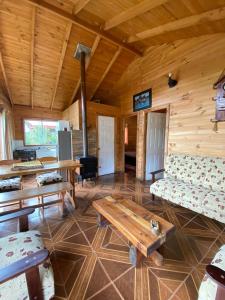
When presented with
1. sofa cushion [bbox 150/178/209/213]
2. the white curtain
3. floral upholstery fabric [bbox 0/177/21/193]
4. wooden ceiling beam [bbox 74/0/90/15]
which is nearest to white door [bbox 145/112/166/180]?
sofa cushion [bbox 150/178/209/213]

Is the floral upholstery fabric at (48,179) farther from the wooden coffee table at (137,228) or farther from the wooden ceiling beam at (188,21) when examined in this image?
the wooden ceiling beam at (188,21)

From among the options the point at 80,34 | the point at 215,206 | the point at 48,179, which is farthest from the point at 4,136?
the point at 215,206

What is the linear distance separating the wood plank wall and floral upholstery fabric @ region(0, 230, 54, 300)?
2.89 m

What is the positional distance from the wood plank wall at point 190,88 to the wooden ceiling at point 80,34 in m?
0.22

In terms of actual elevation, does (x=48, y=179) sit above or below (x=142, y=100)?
below

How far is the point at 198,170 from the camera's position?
2.63 m

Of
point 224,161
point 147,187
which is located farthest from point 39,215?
point 224,161

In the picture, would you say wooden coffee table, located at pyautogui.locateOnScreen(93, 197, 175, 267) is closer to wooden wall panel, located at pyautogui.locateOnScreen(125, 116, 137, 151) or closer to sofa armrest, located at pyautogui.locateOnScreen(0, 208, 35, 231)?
sofa armrest, located at pyautogui.locateOnScreen(0, 208, 35, 231)

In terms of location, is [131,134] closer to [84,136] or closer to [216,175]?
[84,136]

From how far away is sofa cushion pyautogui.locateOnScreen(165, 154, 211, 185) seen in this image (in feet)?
8.48

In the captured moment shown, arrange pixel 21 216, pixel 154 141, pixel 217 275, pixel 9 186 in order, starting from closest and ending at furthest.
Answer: pixel 217 275 → pixel 21 216 → pixel 9 186 → pixel 154 141

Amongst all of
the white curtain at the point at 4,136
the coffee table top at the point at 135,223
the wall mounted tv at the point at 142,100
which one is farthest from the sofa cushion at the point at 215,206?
the white curtain at the point at 4,136

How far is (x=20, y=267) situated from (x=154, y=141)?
156 inches

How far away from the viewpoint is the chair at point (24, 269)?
2.56 feet
